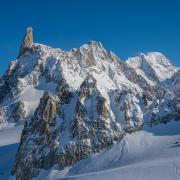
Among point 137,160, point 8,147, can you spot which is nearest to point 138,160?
point 137,160

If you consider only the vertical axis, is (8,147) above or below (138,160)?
above

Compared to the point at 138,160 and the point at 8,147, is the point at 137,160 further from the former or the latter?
the point at 8,147

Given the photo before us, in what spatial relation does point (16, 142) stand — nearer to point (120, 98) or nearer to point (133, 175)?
point (120, 98)

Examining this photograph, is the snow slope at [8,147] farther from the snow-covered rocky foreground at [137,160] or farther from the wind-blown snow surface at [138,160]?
the wind-blown snow surface at [138,160]

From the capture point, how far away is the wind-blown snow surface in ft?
286

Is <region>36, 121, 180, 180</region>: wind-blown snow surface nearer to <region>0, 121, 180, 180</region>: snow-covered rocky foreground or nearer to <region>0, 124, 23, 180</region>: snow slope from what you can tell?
Answer: <region>0, 121, 180, 180</region>: snow-covered rocky foreground

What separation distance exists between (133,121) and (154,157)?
52.6 ft

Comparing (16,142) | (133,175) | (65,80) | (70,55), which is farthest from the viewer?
(70,55)

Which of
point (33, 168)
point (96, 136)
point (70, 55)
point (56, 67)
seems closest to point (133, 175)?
point (96, 136)

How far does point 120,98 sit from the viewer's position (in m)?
117

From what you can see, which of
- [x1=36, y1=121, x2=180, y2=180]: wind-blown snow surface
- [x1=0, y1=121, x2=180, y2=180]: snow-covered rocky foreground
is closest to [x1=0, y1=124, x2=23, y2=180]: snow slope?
[x1=0, y1=121, x2=180, y2=180]: snow-covered rocky foreground

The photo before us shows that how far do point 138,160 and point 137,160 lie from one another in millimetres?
215

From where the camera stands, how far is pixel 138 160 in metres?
96.3

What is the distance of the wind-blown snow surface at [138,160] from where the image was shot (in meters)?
87.2
